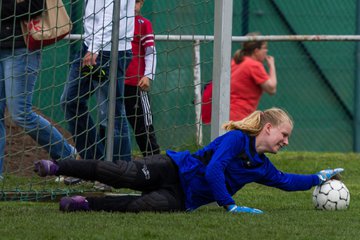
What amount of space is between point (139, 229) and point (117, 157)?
7.35 feet

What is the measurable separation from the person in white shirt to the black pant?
1.05 m

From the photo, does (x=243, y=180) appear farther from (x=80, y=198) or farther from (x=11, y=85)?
(x=11, y=85)

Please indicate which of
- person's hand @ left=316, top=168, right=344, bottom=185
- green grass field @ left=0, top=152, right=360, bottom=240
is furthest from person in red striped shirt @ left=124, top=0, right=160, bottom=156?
person's hand @ left=316, top=168, right=344, bottom=185

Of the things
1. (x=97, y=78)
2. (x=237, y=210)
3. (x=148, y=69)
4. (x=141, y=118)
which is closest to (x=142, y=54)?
(x=148, y=69)

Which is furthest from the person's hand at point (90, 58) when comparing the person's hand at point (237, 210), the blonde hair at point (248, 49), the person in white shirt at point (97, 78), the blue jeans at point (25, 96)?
the blonde hair at point (248, 49)

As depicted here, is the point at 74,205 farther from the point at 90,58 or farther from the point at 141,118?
the point at 141,118

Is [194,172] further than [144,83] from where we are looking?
No

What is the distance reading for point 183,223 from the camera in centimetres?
629

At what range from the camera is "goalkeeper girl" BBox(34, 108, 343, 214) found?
6.83 meters

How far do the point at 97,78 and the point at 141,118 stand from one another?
0.79 metres

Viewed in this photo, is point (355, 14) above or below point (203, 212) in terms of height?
above

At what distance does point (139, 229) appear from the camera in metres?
5.98

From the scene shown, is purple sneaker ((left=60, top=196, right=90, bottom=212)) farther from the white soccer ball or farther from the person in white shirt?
the white soccer ball

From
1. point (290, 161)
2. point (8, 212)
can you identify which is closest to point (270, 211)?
point (8, 212)
